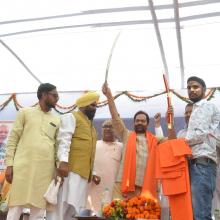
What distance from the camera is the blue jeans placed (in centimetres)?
358

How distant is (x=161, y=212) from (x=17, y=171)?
1.68m

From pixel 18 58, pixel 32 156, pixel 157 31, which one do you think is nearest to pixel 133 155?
pixel 32 156

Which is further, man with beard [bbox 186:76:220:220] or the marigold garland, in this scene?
the marigold garland

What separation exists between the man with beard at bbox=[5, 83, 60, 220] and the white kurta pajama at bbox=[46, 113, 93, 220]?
116mm

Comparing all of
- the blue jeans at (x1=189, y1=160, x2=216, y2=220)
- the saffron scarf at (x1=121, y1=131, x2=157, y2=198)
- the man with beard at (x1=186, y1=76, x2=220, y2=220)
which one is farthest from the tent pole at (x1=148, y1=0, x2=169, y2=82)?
the blue jeans at (x1=189, y1=160, x2=216, y2=220)

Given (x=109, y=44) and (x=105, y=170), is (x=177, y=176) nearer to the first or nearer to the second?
(x=105, y=170)

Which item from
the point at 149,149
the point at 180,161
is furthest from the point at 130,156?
the point at 180,161

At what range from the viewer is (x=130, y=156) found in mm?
4871

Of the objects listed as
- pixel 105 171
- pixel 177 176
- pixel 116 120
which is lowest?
pixel 177 176

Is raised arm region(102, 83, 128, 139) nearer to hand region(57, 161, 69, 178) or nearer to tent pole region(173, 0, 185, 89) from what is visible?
hand region(57, 161, 69, 178)

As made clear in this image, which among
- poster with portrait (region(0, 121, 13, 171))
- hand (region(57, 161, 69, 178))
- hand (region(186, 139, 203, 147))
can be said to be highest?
poster with portrait (region(0, 121, 13, 171))

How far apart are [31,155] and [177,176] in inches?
57.1

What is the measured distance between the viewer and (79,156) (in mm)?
4426

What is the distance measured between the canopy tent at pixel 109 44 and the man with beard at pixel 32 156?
2.34 meters
